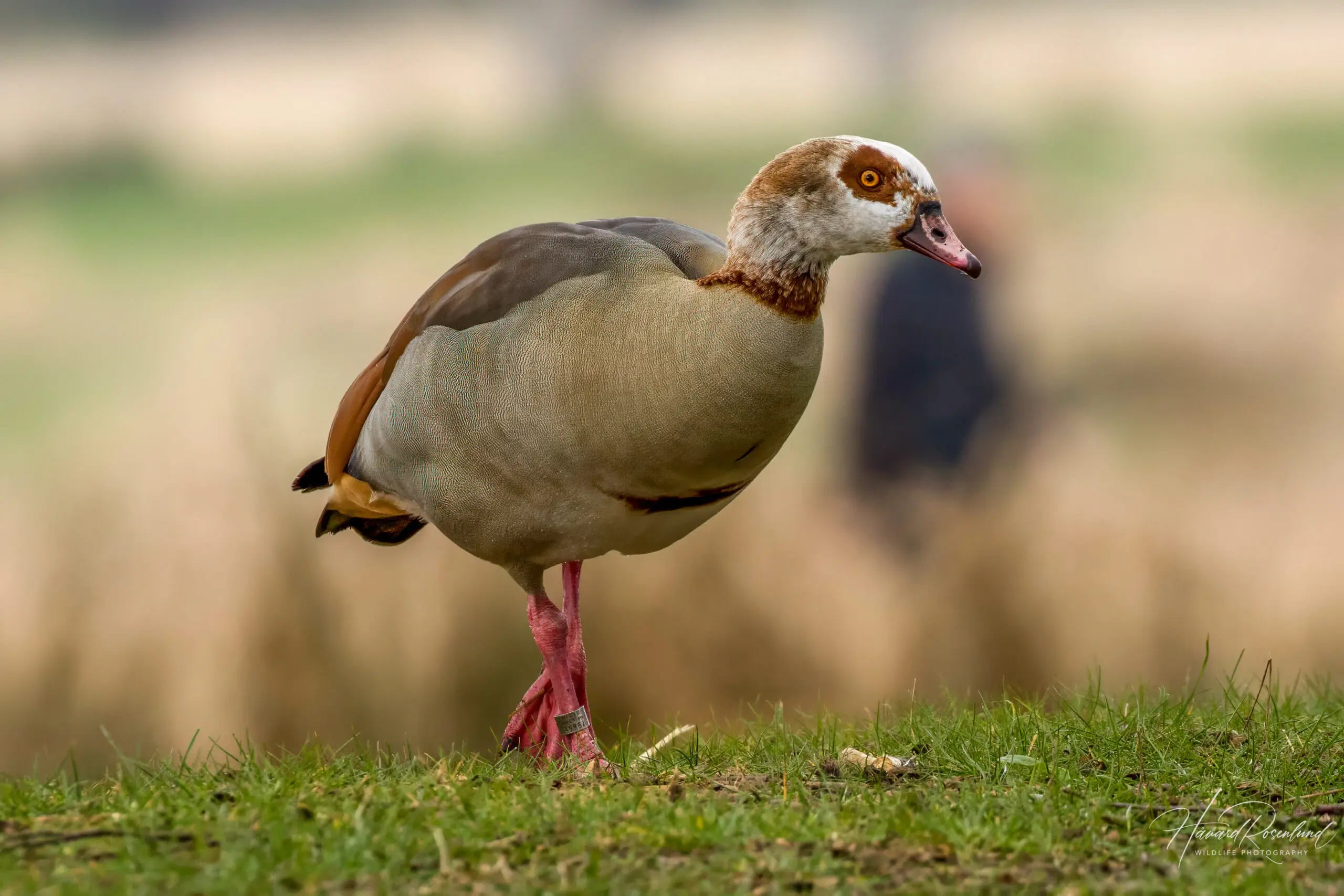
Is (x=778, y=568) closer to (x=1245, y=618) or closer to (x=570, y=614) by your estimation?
(x=1245, y=618)

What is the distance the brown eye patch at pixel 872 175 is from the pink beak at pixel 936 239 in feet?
0.37

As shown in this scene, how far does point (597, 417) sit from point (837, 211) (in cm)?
90

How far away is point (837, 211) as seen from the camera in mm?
4258

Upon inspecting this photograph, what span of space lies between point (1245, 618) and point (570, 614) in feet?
14.9

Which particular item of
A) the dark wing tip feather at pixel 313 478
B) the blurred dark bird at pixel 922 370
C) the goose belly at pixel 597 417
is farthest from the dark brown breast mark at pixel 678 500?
the blurred dark bird at pixel 922 370

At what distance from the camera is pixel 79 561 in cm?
799

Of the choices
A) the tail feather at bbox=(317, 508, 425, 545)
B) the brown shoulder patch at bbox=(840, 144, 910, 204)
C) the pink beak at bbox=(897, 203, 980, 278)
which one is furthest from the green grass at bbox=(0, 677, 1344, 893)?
the brown shoulder patch at bbox=(840, 144, 910, 204)

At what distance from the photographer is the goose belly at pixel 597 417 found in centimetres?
418

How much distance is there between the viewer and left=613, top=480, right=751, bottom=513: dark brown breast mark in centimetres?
437

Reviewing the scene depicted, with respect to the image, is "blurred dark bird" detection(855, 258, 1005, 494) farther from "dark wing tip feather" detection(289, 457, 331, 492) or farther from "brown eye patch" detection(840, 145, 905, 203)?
"brown eye patch" detection(840, 145, 905, 203)

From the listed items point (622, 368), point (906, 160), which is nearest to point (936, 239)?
point (906, 160)

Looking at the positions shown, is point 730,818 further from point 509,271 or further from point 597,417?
point 509,271

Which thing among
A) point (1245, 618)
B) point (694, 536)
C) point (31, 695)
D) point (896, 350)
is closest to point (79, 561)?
point (31, 695)

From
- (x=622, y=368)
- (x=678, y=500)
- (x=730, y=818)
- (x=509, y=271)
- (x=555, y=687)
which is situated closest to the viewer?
(x=730, y=818)
